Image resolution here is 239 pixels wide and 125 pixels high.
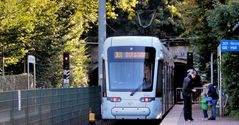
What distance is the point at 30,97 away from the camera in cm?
1439

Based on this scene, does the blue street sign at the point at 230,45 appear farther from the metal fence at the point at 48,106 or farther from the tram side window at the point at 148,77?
the metal fence at the point at 48,106

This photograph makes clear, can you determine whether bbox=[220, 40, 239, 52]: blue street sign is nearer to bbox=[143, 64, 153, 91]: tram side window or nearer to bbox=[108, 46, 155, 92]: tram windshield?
bbox=[108, 46, 155, 92]: tram windshield

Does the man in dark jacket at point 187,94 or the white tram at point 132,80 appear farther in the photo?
the white tram at point 132,80

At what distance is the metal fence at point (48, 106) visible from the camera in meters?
12.8

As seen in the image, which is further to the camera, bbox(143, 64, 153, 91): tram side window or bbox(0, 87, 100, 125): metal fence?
bbox(143, 64, 153, 91): tram side window

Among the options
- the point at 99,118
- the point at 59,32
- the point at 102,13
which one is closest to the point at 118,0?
the point at 59,32

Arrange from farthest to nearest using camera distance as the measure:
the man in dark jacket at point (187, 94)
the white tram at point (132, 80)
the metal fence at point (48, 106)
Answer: the white tram at point (132, 80)
the man in dark jacket at point (187, 94)
the metal fence at point (48, 106)

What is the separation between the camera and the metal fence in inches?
504

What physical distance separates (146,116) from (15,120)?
29.6 ft

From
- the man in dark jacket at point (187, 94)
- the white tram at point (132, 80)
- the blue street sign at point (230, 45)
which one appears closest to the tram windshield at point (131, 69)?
the white tram at point (132, 80)

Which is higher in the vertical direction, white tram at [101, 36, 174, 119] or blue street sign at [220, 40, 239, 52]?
blue street sign at [220, 40, 239, 52]

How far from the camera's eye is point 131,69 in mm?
21906

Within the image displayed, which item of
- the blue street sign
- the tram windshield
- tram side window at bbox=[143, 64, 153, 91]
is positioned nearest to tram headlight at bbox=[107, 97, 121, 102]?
the tram windshield

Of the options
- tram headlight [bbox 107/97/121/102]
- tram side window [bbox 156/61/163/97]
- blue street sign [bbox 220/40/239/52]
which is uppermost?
blue street sign [bbox 220/40/239/52]
